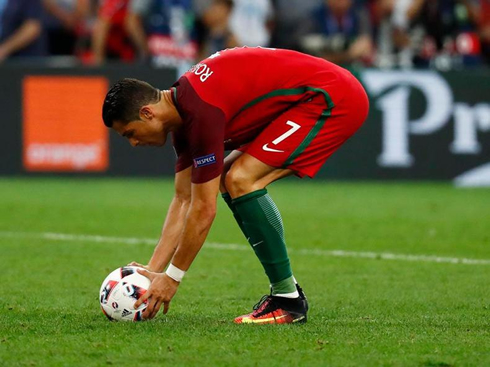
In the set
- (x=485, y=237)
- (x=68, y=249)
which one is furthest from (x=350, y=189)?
(x=68, y=249)

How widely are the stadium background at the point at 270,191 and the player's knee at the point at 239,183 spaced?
74 centimetres

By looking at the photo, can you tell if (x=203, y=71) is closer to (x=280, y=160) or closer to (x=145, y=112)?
(x=145, y=112)

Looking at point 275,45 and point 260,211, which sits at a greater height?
point 260,211

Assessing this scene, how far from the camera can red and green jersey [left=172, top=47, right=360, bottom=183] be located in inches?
225

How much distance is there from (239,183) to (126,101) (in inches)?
30.4

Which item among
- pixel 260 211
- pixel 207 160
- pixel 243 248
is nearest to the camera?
pixel 207 160

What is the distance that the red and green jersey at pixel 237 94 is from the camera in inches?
225

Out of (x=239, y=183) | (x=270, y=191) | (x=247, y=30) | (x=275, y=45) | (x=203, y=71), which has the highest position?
(x=203, y=71)

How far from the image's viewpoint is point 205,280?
311 inches

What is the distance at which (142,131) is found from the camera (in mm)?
5848

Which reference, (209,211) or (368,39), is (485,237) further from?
A: (368,39)

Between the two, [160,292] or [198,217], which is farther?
[160,292]

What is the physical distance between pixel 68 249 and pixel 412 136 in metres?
7.10

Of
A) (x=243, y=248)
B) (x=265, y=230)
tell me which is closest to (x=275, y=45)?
(x=243, y=248)
